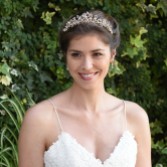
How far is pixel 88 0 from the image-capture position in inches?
158

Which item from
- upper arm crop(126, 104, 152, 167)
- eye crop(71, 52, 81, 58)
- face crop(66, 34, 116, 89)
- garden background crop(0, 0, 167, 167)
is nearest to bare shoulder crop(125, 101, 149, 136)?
upper arm crop(126, 104, 152, 167)

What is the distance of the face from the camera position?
2.48 meters

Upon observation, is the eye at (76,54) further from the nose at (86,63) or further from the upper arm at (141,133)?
the upper arm at (141,133)

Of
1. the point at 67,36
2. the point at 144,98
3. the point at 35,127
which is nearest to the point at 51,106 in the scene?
the point at 35,127

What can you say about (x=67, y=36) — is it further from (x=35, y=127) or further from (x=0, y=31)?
(x=0, y=31)

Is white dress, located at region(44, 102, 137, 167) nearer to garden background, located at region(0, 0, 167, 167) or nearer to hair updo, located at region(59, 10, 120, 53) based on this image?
hair updo, located at region(59, 10, 120, 53)

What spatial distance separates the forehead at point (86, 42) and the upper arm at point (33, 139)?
32 centimetres

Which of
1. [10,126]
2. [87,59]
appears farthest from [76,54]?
[10,126]

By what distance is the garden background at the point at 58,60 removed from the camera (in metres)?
3.73

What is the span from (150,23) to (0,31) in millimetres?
1192

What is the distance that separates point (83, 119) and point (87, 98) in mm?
96

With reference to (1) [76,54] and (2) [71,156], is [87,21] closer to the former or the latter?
(1) [76,54]

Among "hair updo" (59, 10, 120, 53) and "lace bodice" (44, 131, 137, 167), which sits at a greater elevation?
"hair updo" (59, 10, 120, 53)

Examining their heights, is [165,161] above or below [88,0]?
below
